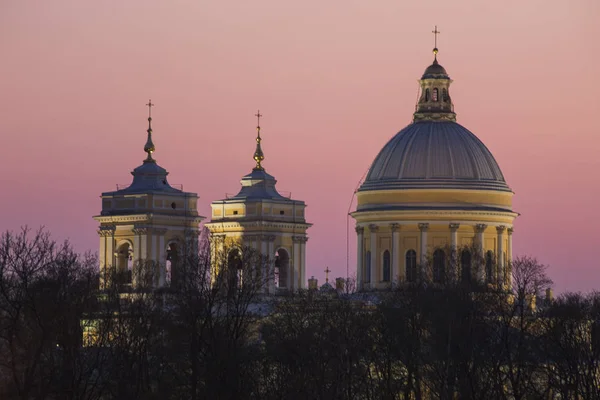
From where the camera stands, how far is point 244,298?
94.9 m

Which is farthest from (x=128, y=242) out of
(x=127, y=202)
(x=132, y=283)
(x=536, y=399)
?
(x=536, y=399)

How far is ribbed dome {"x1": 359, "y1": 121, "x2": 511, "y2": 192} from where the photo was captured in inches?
4668

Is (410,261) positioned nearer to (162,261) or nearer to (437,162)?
(437,162)

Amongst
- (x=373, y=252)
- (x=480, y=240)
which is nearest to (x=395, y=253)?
(x=373, y=252)

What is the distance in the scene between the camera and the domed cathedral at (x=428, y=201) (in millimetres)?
118000

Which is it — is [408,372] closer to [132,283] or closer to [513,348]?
[513,348]

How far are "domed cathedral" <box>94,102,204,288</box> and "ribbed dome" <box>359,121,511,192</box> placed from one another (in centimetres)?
790

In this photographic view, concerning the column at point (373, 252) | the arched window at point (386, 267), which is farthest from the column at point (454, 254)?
the column at point (373, 252)

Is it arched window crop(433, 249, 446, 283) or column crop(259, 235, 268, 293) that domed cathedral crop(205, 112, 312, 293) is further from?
arched window crop(433, 249, 446, 283)

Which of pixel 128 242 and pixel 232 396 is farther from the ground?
pixel 128 242

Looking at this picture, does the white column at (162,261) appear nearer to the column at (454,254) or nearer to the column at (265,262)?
the column at (265,262)

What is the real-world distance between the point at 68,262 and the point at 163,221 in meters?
25.9

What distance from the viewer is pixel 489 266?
369 feet

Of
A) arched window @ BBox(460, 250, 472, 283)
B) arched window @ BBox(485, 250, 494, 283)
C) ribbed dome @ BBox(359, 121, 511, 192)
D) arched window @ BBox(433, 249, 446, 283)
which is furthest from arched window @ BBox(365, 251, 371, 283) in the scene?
arched window @ BBox(460, 250, 472, 283)
